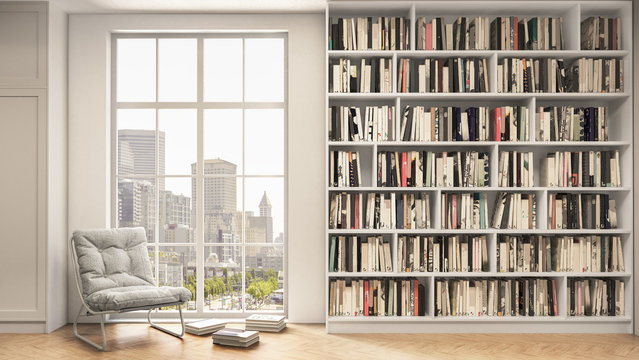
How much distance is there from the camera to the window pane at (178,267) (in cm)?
471

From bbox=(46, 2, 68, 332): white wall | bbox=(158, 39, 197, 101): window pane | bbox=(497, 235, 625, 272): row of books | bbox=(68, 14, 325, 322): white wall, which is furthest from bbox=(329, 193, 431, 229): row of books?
bbox=(46, 2, 68, 332): white wall

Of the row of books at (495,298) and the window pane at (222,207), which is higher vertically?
the window pane at (222,207)

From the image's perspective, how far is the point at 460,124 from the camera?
4.25 metres

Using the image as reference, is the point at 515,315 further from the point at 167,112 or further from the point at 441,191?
the point at 167,112

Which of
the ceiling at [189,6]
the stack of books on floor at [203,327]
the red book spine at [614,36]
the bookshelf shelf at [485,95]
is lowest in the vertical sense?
the stack of books on floor at [203,327]

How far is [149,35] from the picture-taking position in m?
4.75

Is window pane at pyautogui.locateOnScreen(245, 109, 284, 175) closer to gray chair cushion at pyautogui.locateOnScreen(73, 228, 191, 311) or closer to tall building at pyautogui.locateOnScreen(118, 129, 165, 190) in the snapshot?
tall building at pyautogui.locateOnScreen(118, 129, 165, 190)

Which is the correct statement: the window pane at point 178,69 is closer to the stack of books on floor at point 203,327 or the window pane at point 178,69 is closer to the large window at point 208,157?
the large window at point 208,157

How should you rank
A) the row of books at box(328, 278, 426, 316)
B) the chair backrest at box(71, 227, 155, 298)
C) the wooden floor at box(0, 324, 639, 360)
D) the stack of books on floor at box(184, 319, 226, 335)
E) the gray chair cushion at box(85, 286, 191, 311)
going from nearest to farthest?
the wooden floor at box(0, 324, 639, 360), the gray chair cushion at box(85, 286, 191, 311), the chair backrest at box(71, 227, 155, 298), the stack of books on floor at box(184, 319, 226, 335), the row of books at box(328, 278, 426, 316)

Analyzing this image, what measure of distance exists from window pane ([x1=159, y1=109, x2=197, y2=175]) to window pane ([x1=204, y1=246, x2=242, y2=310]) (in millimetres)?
887

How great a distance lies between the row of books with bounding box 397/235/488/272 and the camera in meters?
4.23

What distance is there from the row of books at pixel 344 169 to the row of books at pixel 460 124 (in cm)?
49

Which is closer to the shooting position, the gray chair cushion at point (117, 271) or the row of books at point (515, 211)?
the gray chair cushion at point (117, 271)

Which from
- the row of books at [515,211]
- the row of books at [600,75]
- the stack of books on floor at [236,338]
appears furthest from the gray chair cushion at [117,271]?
the row of books at [600,75]
